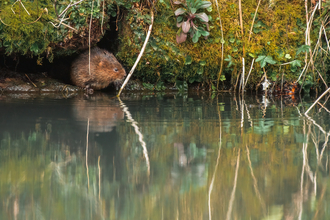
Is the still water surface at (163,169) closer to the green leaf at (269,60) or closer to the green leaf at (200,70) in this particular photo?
the green leaf at (269,60)

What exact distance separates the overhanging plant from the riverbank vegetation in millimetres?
12

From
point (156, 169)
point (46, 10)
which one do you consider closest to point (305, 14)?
point (46, 10)

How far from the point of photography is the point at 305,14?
4.61m

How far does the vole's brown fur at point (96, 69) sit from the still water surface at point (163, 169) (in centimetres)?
257

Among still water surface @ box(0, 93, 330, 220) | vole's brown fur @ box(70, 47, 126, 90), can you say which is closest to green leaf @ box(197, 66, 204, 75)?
vole's brown fur @ box(70, 47, 126, 90)

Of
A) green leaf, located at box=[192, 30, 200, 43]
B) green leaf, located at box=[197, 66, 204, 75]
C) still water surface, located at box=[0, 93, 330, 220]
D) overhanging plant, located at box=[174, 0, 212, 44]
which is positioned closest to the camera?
still water surface, located at box=[0, 93, 330, 220]

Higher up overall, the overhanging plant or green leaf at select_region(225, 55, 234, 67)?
the overhanging plant

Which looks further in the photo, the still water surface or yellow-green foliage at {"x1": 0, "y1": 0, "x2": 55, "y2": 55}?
yellow-green foliage at {"x1": 0, "y1": 0, "x2": 55, "y2": 55}

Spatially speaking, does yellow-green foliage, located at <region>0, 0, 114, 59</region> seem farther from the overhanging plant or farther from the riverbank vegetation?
the overhanging plant

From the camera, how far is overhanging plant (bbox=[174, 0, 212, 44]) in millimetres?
4133

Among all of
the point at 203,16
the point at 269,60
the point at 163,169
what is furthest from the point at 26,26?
the point at 163,169

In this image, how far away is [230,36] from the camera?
A: 4535 mm

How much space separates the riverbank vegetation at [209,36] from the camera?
13.9 feet

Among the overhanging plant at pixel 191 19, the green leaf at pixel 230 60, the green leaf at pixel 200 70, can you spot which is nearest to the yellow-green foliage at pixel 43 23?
the overhanging plant at pixel 191 19
